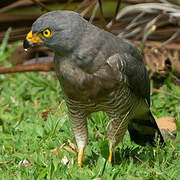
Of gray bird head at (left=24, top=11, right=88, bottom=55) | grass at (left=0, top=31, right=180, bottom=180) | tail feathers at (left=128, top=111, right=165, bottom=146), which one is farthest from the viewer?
tail feathers at (left=128, top=111, right=165, bottom=146)

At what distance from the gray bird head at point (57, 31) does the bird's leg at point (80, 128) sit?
0.68 meters

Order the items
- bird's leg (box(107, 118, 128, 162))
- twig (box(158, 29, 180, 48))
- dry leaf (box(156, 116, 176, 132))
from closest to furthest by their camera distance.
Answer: bird's leg (box(107, 118, 128, 162))
dry leaf (box(156, 116, 176, 132))
twig (box(158, 29, 180, 48))

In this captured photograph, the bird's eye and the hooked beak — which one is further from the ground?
the bird's eye

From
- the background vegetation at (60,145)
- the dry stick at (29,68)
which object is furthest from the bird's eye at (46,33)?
the dry stick at (29,68)

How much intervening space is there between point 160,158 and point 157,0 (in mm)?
3357

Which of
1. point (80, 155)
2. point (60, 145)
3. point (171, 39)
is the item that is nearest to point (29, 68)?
point (60, 145)

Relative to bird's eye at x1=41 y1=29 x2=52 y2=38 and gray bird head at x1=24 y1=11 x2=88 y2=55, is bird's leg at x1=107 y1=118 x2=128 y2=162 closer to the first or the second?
gray bird head at x1=24 y1=11 x2=88 y2=55

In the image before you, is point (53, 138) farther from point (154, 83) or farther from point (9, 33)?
point (9, 33)

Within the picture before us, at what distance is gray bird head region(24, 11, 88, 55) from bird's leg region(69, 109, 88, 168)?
0.68 metres

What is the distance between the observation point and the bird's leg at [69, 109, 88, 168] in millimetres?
3994

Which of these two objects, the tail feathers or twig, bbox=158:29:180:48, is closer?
the tail feathers

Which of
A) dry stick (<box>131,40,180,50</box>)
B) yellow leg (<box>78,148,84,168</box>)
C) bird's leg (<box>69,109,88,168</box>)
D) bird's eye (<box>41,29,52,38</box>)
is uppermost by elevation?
bird's eye (<box>41,29,52,38</box>)

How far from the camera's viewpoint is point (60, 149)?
426cm

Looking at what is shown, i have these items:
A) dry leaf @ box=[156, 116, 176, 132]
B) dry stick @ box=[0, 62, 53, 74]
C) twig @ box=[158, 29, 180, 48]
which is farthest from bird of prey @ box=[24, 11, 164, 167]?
twig @ box=[158, 29, 180, 48]
